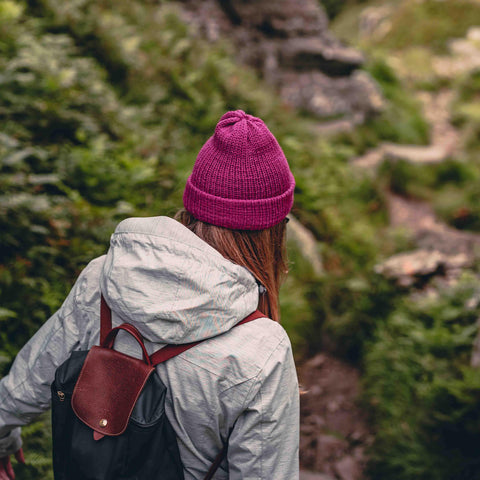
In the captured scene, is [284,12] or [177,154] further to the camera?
[284,12]

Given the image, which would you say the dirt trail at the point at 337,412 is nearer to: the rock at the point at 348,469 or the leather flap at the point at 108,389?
the rock at the point at 348,469

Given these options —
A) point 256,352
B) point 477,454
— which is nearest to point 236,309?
point 256,352

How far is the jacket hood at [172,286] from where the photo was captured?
146cm

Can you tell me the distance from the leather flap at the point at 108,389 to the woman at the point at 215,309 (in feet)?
0.24

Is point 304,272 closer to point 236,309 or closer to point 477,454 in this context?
point 477,454

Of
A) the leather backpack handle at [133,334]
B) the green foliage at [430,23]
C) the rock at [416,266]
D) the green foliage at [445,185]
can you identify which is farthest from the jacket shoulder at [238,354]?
the green foliage at [430,23]

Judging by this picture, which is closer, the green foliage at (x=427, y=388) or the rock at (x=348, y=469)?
the green foliage at (x=427, y=388)

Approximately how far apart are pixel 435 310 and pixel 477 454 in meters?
1.79

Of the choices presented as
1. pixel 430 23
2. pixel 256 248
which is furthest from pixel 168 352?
pixel 430 23

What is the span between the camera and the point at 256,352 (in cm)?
152

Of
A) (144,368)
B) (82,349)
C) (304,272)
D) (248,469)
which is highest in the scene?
(144,368)

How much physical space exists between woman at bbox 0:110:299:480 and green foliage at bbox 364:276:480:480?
2771mm

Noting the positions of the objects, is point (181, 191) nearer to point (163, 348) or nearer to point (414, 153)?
point (163, 348)

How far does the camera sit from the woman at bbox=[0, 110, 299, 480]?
148 cm
